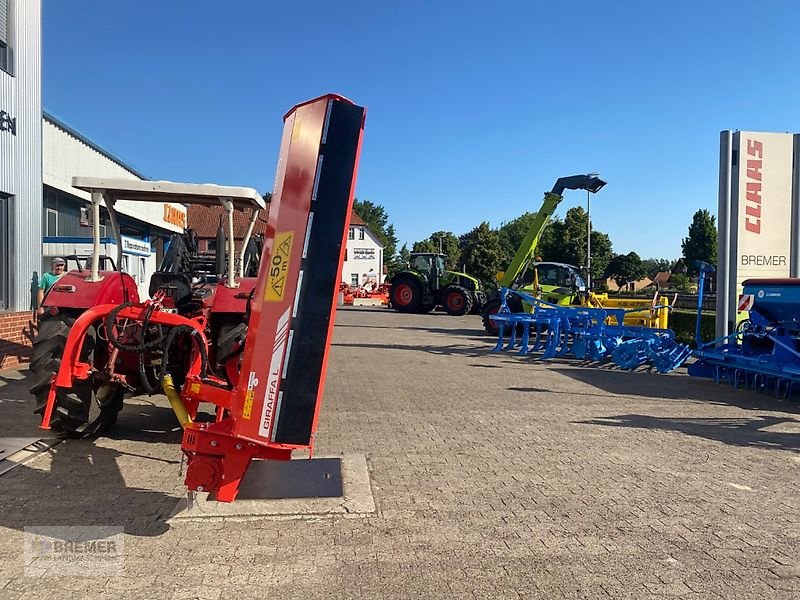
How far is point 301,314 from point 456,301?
2520 cm

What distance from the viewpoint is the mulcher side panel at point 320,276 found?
12.0 ft

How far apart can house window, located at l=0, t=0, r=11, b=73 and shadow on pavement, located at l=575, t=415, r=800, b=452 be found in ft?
36.3

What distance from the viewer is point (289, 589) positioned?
3.41m

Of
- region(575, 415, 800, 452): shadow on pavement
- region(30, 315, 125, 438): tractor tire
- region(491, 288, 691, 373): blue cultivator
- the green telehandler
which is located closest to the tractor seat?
region(30, 315, 125, 438): tractor tire

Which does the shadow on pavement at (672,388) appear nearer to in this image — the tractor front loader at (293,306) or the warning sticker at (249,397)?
the tractor front loader at (293,306)

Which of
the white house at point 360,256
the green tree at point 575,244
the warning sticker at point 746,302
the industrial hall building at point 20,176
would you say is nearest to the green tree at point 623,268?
the green tree at point 575,244

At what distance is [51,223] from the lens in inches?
595

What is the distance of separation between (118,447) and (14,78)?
8341 millimetres

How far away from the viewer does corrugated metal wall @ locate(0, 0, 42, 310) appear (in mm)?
10984

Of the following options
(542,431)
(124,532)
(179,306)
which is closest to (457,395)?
(542,431)

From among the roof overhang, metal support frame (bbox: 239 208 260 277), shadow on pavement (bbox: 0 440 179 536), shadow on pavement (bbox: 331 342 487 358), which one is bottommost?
shadow on pavement (bbox: 0 440 179 536)

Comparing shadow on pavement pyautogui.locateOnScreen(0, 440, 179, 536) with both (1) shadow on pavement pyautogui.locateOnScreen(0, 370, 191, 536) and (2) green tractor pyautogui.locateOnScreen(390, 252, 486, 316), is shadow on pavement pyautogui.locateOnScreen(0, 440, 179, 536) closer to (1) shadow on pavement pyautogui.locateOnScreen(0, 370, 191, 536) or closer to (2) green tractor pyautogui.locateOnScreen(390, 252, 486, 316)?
(1) shadow on pavement pyautogui.locateOnScreen(0, 370, 191, 536)

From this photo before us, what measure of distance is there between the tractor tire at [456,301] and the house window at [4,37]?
2021cm

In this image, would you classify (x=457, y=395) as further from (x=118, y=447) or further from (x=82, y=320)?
(x=82, y=320)
